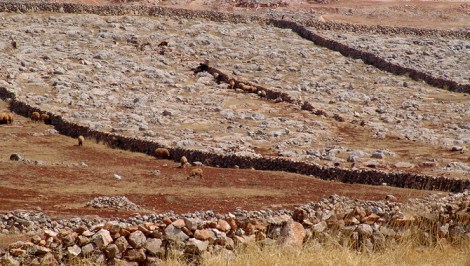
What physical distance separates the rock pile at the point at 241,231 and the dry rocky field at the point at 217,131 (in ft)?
0.07

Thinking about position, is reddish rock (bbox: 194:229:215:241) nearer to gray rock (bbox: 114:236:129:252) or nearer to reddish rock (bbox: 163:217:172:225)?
reddish rock (bbox: 163:217:172:225)

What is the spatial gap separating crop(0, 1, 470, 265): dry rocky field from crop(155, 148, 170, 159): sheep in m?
0.22

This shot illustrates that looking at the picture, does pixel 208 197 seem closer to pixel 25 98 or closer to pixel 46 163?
pixel 46 163

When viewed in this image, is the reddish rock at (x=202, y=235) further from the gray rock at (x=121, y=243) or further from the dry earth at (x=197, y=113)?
the dry earth at (x=197, y=113)

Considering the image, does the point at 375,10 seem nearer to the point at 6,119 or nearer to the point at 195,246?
the point at 6,119

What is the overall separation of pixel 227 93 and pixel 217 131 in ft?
21.3

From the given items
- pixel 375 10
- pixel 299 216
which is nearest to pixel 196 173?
pixel 299 216

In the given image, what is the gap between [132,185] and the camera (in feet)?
76.7

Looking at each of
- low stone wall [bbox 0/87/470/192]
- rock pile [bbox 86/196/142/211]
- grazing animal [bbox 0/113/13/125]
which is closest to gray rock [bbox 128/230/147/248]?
rock pile [bbox 86/196/142/211]

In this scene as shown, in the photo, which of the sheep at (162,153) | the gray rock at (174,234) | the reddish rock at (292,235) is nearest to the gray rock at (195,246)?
the gray rock at (174,234)

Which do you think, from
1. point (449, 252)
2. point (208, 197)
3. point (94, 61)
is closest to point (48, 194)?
point (208, 197)

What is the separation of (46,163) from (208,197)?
561 centimetres

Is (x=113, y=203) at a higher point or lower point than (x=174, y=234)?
lower

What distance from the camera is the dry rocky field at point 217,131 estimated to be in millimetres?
14797
